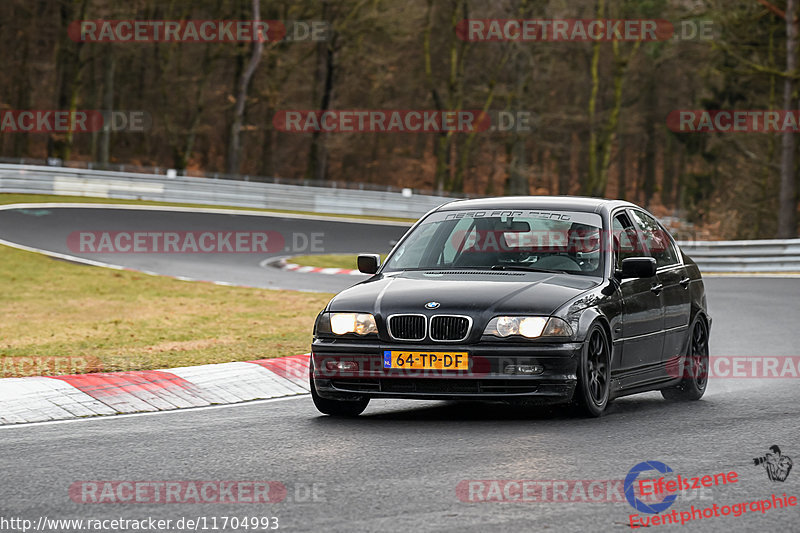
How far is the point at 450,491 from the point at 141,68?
67981 millimetres

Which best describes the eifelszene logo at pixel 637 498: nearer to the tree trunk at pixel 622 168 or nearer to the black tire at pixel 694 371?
the black tire at pixel 694 371

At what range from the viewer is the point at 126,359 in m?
11.4

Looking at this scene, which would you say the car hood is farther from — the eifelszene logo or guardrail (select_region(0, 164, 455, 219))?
guardrail (select_region(0, 164, 455, 219))

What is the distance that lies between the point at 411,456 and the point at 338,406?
172cm

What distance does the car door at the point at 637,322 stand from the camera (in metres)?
8.84

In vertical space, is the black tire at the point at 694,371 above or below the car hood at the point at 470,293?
below

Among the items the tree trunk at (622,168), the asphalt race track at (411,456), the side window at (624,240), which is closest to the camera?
the asphalt race track at (411,456)

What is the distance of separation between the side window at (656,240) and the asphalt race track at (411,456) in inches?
44.2

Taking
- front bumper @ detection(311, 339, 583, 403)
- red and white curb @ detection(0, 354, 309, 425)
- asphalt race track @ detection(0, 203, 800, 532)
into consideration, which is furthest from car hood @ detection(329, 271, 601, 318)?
red and white curb @ detection(0, 354, 309, 425)

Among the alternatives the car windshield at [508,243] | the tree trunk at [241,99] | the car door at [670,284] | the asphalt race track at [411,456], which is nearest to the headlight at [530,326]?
the asphalt race track at [411,456]

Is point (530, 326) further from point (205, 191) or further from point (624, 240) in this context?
point (205, 191)

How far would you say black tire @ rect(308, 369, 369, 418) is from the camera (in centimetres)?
857

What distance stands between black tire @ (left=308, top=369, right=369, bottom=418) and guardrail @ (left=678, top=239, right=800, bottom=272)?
1903 centimetres

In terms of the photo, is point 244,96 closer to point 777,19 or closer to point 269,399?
point 777,19
